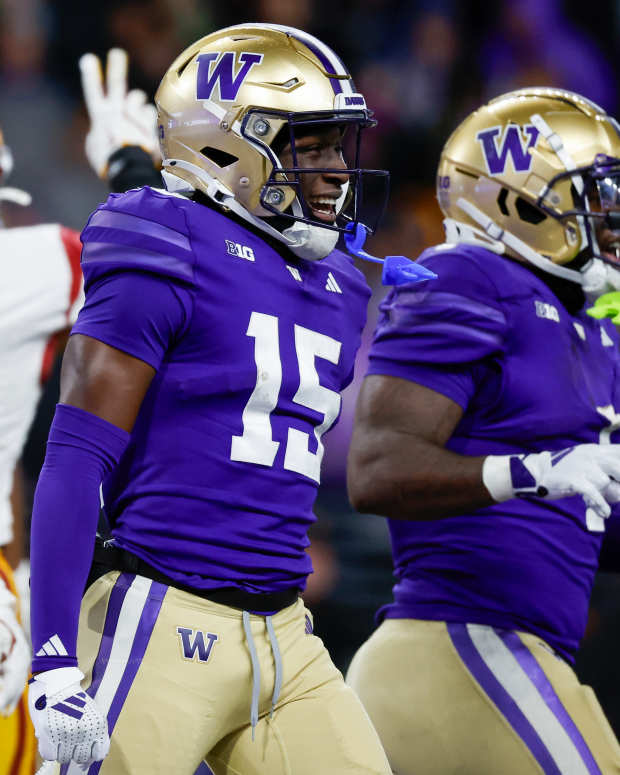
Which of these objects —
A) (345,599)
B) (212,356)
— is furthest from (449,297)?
(345,599)

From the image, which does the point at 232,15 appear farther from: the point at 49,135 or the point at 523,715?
the point at 523,715

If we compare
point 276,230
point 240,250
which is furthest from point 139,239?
point 276,230

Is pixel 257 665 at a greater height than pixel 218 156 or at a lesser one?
lesser

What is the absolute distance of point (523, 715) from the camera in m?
2.28

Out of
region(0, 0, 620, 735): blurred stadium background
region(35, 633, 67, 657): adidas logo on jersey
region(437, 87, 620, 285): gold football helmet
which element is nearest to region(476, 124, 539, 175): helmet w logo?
region(437, 87, 620, 285): gold football helmet

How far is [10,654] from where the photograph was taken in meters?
2.41

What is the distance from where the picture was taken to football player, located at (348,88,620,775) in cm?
227

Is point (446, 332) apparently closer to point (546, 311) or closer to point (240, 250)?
point (546, 311)

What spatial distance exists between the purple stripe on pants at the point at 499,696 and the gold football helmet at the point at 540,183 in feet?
2.60

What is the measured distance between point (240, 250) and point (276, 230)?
12cm

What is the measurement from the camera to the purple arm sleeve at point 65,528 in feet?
5.62

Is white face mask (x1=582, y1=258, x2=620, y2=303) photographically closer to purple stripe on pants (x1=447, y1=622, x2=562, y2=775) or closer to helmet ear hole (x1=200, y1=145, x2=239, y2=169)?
purple stripe on pants (x1=447, y1=622, x2=562, y2=775)

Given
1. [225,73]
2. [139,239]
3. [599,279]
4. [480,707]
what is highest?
[225,73]

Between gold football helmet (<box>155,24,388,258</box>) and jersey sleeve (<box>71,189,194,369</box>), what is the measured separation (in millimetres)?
211
